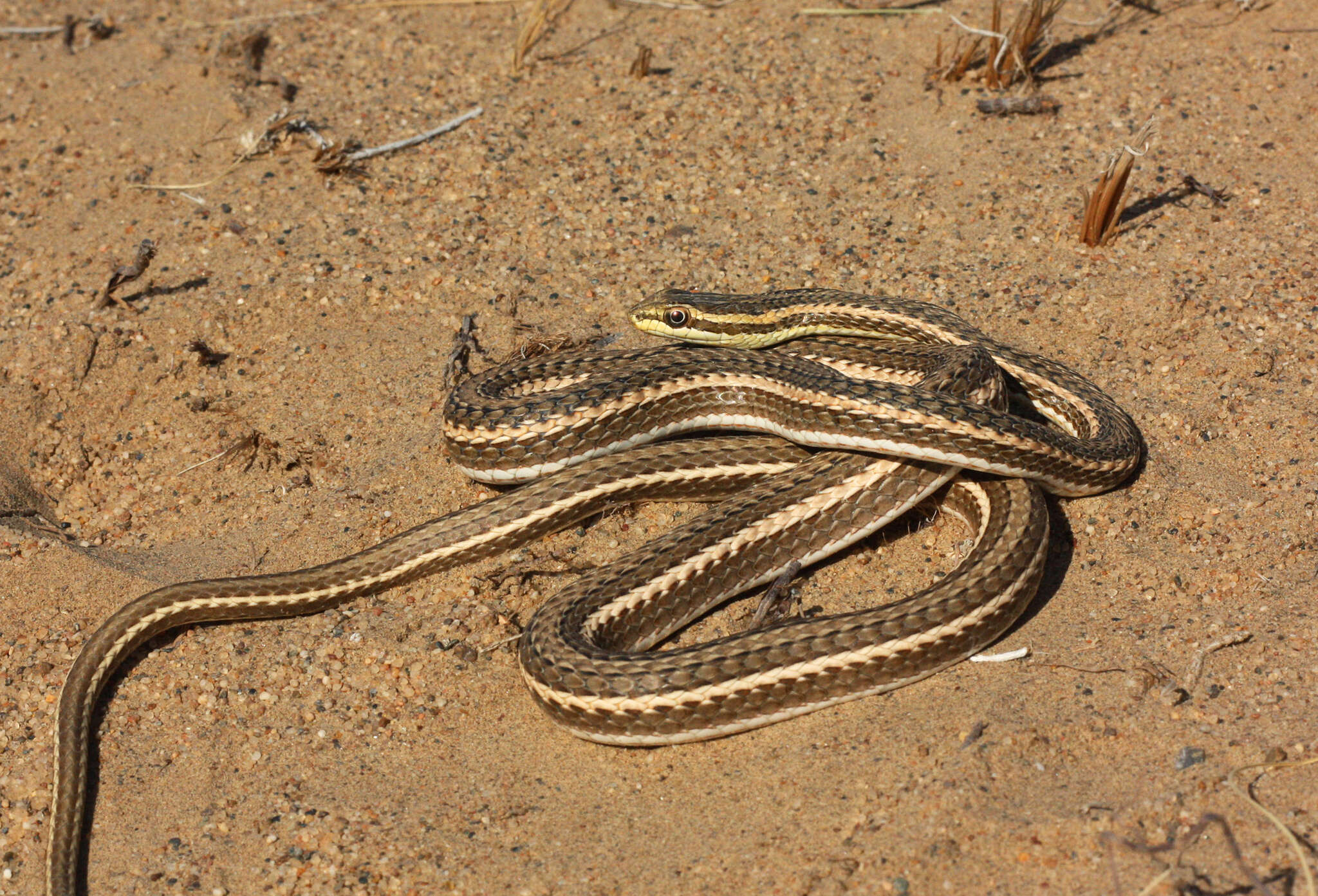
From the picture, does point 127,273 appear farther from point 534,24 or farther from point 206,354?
point 534,24

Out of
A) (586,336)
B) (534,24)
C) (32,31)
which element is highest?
(534,24)

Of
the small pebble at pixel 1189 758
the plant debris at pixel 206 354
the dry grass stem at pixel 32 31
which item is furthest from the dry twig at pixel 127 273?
the small pebble at pixel 1189 758

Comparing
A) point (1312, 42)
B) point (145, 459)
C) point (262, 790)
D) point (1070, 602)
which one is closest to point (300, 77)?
point (145, 459)

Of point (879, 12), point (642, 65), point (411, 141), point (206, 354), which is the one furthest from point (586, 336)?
point (879, 12)

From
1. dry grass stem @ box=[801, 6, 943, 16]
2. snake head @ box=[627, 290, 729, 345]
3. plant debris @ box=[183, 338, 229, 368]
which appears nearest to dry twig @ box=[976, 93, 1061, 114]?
dry grass stem @ box=[801, 6, 943, 16]

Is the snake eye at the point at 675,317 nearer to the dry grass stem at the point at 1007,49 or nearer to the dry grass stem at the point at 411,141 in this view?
the dry grass stem at the point at 411,141

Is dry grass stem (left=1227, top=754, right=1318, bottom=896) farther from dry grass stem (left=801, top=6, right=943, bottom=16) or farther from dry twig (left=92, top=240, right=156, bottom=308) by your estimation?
dry twig (left=92, top=240, right=156, bottom=308)

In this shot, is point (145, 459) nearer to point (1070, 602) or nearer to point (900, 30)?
point (1070, 602)
